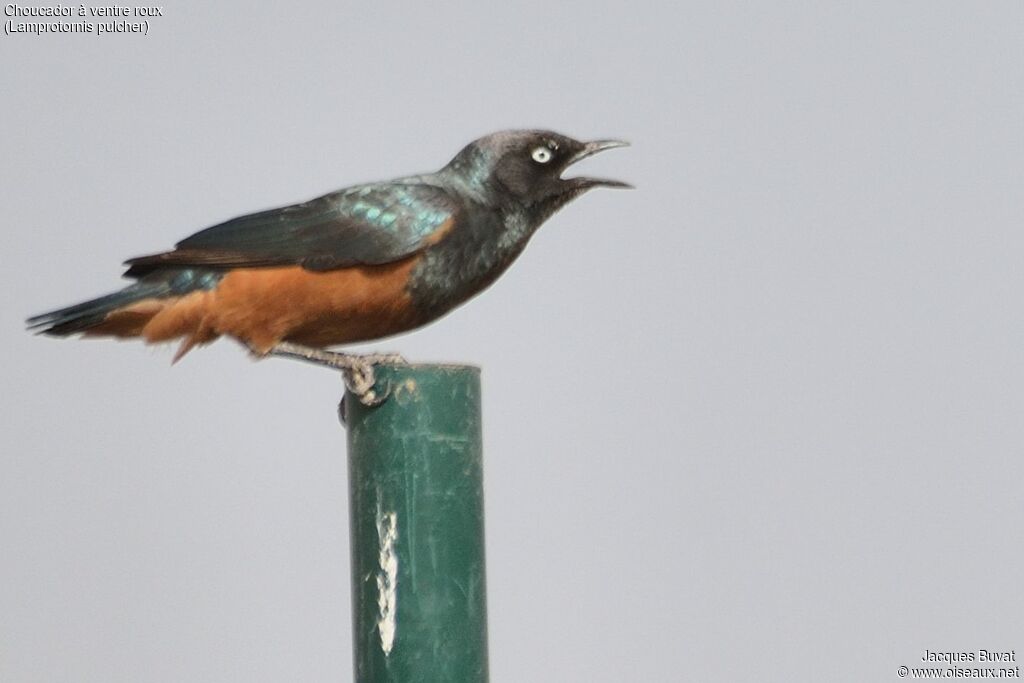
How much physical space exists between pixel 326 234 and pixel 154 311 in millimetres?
1091

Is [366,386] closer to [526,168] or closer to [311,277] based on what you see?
[311,277]

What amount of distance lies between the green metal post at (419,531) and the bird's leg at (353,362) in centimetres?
5

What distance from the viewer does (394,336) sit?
8797mm

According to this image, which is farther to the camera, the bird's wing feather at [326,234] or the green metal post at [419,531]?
the bird's wing feather at [326,234]

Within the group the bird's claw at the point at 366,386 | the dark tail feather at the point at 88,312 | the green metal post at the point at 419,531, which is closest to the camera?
the green metal post at the point at 419,531

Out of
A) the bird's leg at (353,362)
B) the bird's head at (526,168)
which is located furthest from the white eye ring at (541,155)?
the bird's leg at (353,362)

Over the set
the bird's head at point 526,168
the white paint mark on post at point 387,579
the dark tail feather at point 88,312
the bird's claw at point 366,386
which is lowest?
the white paint mark on post at point 387,579

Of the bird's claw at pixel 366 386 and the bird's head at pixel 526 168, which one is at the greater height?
the bird's head at pixel 526 168

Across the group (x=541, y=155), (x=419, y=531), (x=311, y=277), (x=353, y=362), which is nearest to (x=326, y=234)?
(x=311, y=277)

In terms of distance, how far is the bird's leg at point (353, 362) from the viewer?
6.21 meters

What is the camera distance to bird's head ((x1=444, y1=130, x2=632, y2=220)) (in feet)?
30.4

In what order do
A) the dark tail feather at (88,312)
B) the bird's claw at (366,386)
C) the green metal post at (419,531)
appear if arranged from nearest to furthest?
the green metal post at (419,531) → the bird's claw at (366,386) → the dark tail feather at (88,312)

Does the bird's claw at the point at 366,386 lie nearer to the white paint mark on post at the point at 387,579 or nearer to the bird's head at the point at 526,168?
the white paint mark on post at the point at 387,579

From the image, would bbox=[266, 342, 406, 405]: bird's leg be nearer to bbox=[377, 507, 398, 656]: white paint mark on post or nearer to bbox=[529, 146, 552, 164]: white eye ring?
bbox=[377, 507, 398, 656]: white paint mark on post
